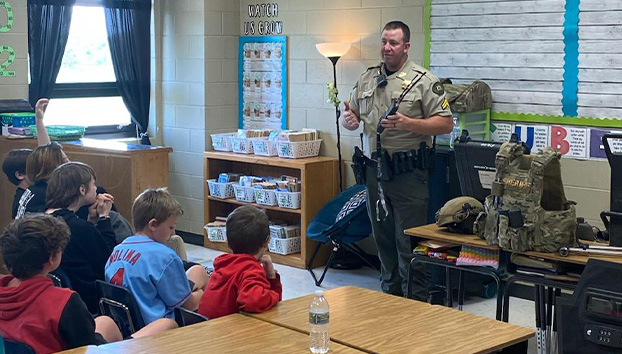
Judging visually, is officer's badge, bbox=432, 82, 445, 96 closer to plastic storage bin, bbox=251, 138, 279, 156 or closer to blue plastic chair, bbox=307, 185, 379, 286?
blue plastic chair, bbox=307, 185, 379, 286

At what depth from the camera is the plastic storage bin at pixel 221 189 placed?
25.0 feet

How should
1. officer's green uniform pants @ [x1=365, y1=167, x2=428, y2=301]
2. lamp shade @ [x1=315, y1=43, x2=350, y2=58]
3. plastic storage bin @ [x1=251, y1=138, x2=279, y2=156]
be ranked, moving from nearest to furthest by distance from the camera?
1. officer's green uniform pants @ [x1=365, y1=167, x2=428, y2=301]
2. lamp shade @ [x1=315, y1=43, x2=350, y2=58]
3. plastic storage bin @ [x1=251, y1=138, x2=279, y2=156]

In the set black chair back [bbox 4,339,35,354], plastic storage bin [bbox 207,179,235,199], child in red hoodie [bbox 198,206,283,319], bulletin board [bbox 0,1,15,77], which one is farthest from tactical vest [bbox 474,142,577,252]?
bulletin board [bbox 0,1,15,77]

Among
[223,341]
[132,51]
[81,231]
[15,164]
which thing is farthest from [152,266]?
[132,51]

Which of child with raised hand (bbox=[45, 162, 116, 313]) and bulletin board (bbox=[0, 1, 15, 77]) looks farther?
bulletin board (bbox=[0, 1, 15, 77])

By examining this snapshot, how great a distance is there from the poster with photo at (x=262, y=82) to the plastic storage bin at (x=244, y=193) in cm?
66

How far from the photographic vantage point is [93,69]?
7.98m

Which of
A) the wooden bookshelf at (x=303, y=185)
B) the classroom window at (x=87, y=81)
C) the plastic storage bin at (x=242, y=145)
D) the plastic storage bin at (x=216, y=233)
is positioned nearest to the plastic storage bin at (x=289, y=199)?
the wooden bookshelf at (x=303, y=185)

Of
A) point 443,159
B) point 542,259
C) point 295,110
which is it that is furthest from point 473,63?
point 542,259

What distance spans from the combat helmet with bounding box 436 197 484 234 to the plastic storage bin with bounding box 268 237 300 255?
111 inches

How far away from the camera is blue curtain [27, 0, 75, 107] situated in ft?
24.0

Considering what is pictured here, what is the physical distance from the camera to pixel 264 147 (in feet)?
24.2

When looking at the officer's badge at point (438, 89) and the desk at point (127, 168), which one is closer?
the officer's badge at point (438, 89)

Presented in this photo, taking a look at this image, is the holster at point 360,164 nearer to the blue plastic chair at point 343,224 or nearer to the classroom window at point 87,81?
the blue plastic chair at point 343,224
